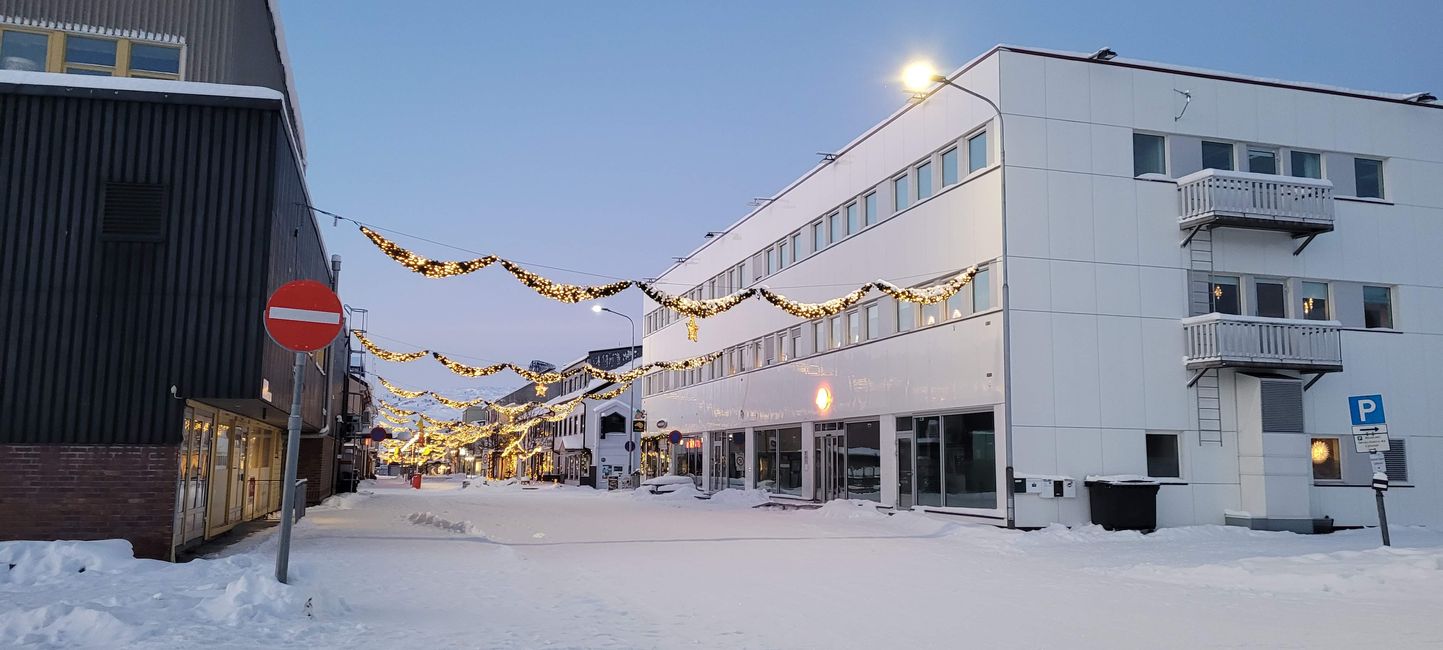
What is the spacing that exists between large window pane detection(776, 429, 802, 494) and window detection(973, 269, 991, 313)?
12434 millimetres

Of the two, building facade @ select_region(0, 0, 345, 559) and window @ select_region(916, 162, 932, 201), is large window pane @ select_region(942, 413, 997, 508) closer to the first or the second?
window @ select_region(916, 162, 932, 201)

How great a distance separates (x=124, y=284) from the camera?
12906 mm

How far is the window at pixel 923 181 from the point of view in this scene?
2773cm

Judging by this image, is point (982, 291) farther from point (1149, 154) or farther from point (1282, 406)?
point (1282, 406)

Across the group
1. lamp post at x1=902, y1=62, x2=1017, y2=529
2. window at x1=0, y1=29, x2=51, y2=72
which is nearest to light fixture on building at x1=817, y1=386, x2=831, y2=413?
lamp post at x1=902, y1=62, x2=1017, y2=529

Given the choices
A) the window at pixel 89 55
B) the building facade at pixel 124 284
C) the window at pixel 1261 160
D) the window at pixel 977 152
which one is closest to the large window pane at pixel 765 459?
the window at pixel 977 152

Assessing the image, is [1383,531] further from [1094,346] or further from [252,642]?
[252,642]

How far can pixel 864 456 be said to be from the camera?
101 feet

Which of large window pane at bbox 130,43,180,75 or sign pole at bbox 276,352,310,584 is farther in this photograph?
large window pane at bbox 130,43,180,75

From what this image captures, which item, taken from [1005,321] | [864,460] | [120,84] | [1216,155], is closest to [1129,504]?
[1005,321]

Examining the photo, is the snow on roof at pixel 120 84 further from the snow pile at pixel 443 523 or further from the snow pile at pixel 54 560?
the snow pile at pixel 443 523

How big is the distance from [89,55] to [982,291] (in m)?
18.2

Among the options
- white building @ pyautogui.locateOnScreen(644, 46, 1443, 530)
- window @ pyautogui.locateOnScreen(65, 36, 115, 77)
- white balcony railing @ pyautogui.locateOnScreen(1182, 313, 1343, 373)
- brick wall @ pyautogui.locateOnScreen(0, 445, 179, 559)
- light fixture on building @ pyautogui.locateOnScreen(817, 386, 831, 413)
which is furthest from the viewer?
light fixture on building @ pyautogui.locateOnScreen(817, 386, 831, 413)

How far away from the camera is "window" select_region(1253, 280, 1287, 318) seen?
25.0 m
